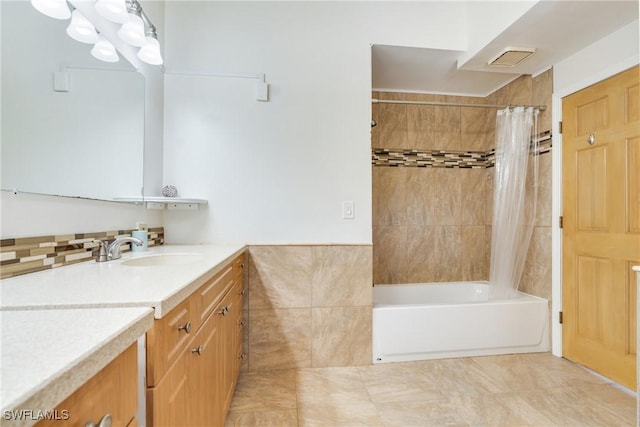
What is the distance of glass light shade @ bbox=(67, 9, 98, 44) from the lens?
1194mm

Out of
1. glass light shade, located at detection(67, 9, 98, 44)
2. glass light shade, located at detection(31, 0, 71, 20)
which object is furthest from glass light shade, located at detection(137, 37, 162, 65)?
glass light shade, located at detection(31, 0, 71, 20)

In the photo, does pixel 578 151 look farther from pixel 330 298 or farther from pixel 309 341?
pixel 309 341

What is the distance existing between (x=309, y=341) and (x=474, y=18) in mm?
2587

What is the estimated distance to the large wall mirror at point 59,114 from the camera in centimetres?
92

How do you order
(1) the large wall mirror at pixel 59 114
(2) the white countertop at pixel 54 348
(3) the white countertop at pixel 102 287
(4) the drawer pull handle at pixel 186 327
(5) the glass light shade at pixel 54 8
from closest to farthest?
(2) the white countertop at pixel 54 348 → (3) the white countertop at pixel 102 287 → (4) the drawer pull handle at pixel 186 327 → (1) the large wall mirror at pixel 59 114 → (5) the glass light shade at pixel 54 8

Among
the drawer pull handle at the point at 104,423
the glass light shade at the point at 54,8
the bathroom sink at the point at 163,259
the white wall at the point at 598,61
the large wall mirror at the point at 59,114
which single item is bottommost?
the drawer pull handle at the point at 104,423

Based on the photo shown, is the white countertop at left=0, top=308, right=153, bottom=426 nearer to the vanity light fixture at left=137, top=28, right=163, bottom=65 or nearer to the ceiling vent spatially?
the vanity light fixture at left=137, top=28, right=163, bottom=65

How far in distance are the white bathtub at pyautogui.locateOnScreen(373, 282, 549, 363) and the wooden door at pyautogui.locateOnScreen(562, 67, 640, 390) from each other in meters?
0.23

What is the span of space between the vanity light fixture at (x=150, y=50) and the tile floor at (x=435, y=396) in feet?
6.56

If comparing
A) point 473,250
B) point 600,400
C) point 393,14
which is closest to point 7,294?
point 393,14

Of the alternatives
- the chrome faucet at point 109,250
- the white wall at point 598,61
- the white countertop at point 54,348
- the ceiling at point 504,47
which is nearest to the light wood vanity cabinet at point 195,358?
the white countertop at point 54,348

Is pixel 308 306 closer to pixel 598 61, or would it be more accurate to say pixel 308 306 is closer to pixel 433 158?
pixel 433 158

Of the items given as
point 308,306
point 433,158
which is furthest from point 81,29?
point 433,158

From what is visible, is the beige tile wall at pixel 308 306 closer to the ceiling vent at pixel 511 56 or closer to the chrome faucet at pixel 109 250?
the chrome faucet at pixel 109 250
